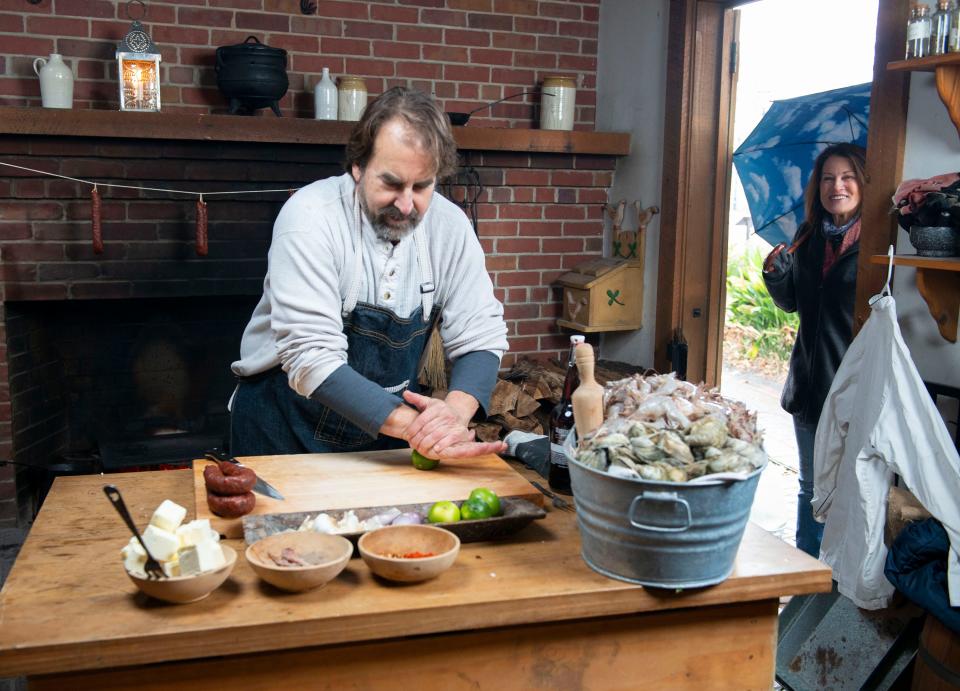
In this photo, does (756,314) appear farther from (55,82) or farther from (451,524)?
(451,524)

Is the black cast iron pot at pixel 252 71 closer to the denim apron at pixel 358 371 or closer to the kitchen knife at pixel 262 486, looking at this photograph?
the denim apron at pixel 358 371

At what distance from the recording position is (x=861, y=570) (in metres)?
2.46

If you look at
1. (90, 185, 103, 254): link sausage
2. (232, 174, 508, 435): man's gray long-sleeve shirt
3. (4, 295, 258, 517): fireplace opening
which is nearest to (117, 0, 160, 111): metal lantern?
(90, 185, 103, 254): link sausage

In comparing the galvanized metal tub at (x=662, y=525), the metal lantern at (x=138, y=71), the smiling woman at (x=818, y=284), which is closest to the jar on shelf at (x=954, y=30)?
the smiling woman at (x=818, y=284)

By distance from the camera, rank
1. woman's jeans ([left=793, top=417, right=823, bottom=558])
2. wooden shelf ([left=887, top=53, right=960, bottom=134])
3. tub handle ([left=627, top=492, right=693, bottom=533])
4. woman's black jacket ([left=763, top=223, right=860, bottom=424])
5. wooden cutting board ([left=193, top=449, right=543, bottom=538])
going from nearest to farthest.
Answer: tub handle ([left=627, top=492, right=693, bottom=533]), wooden cutting board ([left=193, top=449, right=543, bottom=538]), wooden shelf ([left=887, top=53, right=960, bottom=134]), woman's black jacket ([left=763, top=223, right=860, bottom=424]), woman's jeans ([left=793, top=417, right=823, bottom=558])

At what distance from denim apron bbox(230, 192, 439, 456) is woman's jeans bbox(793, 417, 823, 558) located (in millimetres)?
1775

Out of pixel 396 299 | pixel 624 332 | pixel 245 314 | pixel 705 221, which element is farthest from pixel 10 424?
pixel 705 221

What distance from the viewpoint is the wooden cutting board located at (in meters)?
1.81

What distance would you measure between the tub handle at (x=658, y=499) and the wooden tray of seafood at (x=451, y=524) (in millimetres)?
343

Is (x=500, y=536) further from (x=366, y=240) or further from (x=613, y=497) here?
(x=366, y=240)

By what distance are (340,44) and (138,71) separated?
852 millimetres

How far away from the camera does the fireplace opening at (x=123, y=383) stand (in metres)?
3.96

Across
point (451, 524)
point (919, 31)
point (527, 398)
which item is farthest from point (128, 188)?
point (919, 31)

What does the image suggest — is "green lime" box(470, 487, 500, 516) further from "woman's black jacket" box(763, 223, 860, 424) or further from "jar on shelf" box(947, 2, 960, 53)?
"woman's black jacket" box(763, 223, 860, 424)
